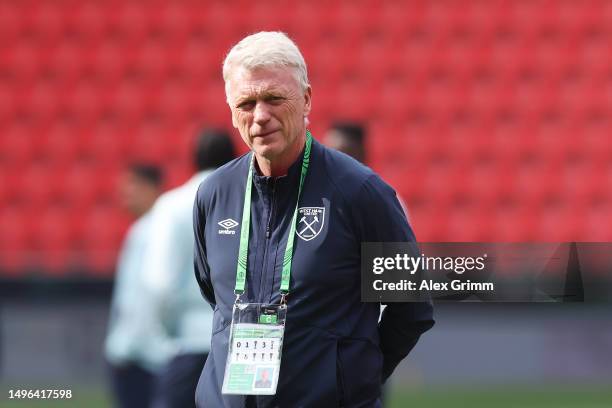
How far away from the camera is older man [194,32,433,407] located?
10.1 ft

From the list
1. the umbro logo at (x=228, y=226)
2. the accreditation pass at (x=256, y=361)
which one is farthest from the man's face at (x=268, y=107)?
the accreditation pass at (x=256, y=361)

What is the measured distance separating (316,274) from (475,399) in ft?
22.5

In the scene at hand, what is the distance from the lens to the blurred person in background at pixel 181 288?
5039 mm

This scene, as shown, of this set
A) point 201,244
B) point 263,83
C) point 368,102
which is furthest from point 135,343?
point 368,102

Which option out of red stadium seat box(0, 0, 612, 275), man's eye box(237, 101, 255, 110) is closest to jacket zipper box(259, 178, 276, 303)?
man's eye box(237, 101, 255, 110)

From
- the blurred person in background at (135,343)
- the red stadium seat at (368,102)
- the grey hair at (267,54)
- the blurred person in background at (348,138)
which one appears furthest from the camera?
the red stadium seat at (368,102)

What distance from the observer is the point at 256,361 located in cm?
309

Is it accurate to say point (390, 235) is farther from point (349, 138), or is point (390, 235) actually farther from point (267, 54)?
point (349, 138)

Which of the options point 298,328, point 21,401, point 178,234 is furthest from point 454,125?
point 298,328

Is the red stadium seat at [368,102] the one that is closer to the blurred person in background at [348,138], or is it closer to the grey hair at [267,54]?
the blurred person in background at [348,138]

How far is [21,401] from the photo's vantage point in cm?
932

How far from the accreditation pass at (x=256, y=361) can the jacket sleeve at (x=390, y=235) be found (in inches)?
14.3

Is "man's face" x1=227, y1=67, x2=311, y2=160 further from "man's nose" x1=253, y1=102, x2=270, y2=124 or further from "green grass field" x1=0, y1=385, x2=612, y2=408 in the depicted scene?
"green grass field" x1=0, y1=385, x2=612, y2=408

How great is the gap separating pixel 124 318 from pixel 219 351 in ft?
15.0
